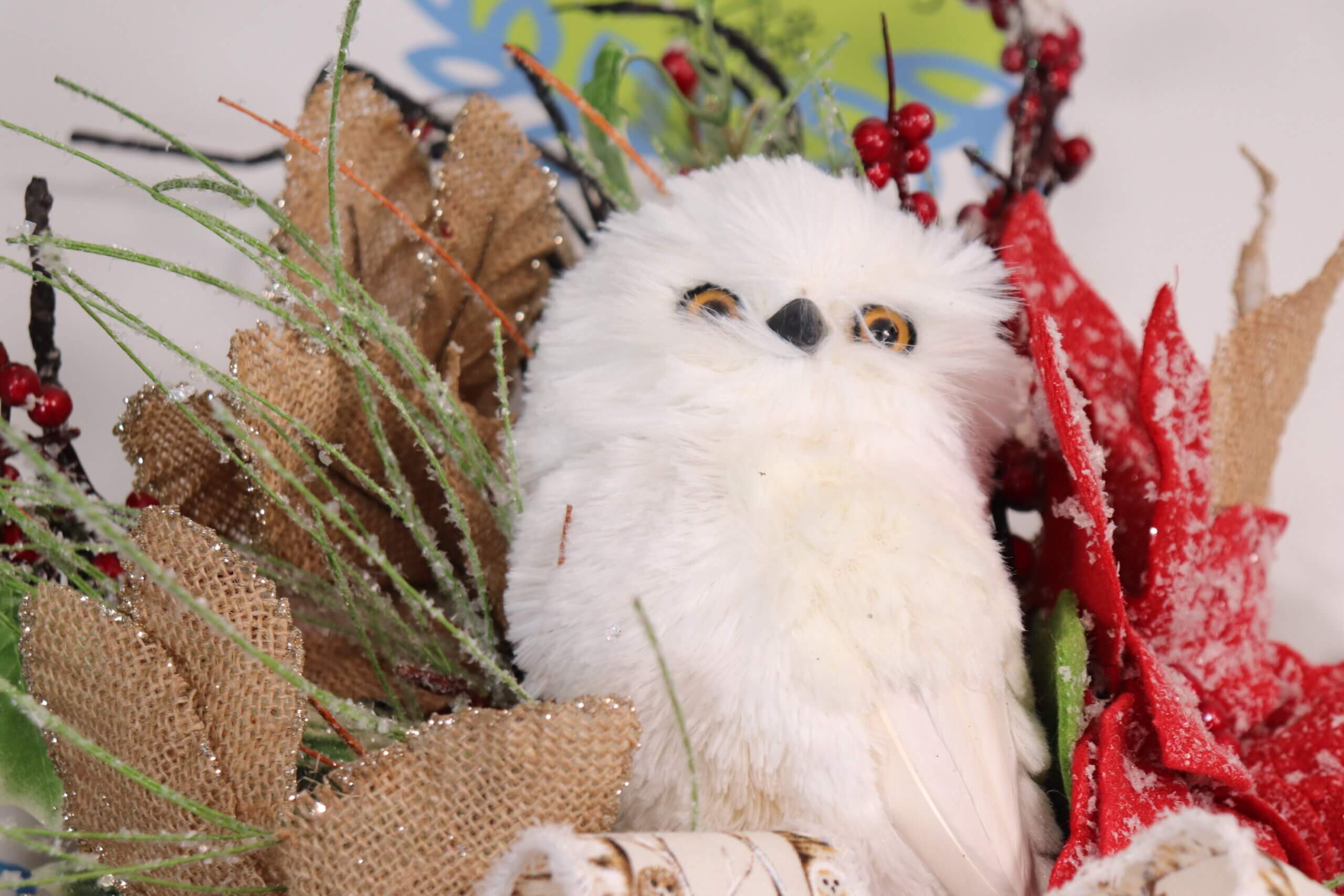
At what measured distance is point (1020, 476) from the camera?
489mm

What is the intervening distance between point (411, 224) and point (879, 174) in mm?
238

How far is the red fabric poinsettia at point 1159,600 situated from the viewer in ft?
1.27

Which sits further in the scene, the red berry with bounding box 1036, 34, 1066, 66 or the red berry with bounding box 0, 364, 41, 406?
the red berry with bounding box 1036, 34, 1066, 66

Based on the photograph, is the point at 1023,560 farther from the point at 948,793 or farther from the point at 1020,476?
→ the point at 948,793

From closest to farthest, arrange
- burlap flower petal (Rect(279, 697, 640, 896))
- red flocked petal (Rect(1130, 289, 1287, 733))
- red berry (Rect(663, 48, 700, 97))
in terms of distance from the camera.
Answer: burlap flower petal (Rect(279, 697, 640, 896)), red flocked petal (Rect(1130, 289, 1287, 733)), red berry (Rect(663, 48, 700, 97))

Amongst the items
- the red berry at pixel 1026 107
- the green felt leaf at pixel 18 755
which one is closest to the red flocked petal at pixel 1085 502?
the red berry at pixel 1026 107

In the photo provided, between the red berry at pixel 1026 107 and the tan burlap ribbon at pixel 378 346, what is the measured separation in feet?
0.94

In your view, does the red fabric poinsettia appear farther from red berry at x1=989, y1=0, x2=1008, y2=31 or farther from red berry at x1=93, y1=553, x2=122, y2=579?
red berry at x1=93, y1=553, x2=122, y2=579

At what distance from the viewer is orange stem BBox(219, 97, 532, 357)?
449mm

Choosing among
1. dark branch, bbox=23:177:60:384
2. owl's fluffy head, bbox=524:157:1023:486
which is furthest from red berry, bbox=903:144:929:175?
dark branch, bbox=23:177:60:384

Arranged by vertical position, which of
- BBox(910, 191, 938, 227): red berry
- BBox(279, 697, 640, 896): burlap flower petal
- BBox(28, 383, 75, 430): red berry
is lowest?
BBox(279, 697, 640, 896): burlap flower petal

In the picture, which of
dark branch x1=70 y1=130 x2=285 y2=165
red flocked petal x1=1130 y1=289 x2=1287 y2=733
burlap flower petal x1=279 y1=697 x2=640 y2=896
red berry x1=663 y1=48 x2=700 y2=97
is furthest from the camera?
red berry x1=663 y1=48 x2=700 y2=97

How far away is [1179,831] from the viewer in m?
0.29

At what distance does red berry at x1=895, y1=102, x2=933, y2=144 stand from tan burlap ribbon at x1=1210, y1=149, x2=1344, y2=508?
194mm
